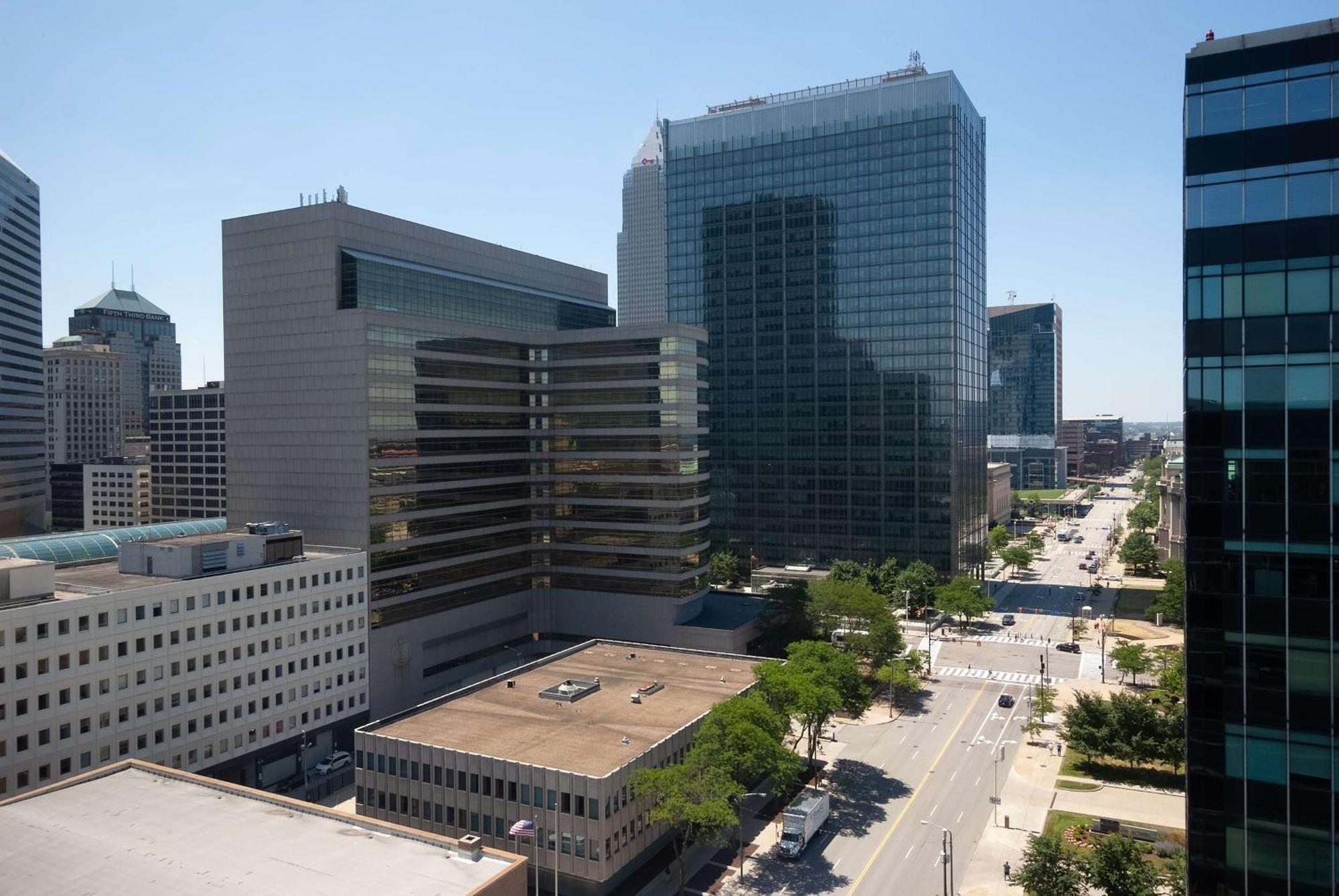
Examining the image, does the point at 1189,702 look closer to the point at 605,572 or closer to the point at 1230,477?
the point at 1230,477

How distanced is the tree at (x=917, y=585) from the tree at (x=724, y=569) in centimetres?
2965

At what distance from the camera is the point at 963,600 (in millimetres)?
131875

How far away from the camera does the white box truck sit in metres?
64.5

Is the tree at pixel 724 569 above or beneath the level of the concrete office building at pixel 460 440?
beneath

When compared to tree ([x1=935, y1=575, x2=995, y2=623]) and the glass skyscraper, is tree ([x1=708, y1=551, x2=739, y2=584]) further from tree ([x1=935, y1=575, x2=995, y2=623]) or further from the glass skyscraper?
tree ([x1=935, y1=575, x2=995, y2=623])

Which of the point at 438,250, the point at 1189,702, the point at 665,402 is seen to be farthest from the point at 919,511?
the point at 1189,702

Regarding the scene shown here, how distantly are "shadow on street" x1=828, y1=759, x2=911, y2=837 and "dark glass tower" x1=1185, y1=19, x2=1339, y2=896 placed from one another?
36.5 meters

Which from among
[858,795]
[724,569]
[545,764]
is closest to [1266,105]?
[545,764]

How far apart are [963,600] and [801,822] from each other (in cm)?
7544

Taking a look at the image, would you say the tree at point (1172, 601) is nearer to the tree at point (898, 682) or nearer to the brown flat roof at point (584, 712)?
the tree at point (898, 682)

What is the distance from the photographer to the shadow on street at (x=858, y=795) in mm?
70188

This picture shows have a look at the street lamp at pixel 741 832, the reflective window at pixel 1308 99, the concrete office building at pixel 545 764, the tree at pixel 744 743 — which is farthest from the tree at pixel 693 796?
the reflective window at pixel 1308 99

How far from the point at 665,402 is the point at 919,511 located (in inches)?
2609

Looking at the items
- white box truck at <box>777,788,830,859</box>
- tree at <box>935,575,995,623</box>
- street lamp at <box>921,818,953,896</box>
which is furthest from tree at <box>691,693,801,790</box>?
tree at <box>935,575,995,623</box>
